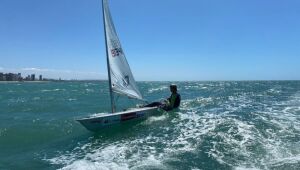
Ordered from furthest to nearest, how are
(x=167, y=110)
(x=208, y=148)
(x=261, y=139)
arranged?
(x=167, y=110), (x=261, y=139), (x=208, y=148)

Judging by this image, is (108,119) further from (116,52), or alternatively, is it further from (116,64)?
(116,52)

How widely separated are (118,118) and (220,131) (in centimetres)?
564

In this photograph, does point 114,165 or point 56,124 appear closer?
point 114,165

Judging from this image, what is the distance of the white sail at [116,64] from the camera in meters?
19.2

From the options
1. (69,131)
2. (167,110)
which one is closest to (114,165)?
(69,131)

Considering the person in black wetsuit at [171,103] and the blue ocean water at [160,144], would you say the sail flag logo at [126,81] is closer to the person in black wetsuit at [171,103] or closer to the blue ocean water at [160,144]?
the blue ocean water at [160,144]

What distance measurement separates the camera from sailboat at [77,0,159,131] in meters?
18.0

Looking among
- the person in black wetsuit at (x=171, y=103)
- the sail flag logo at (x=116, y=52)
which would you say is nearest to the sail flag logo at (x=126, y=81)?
the sail flag logo at (x=116, y=52)

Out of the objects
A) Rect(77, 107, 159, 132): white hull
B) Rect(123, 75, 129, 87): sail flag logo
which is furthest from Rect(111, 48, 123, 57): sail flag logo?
Rect(77, 107, 159, 132): white hull

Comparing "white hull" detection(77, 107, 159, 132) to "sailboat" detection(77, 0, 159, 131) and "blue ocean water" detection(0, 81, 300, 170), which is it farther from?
"blue ocean water" detection(0, 81, 300, 170)

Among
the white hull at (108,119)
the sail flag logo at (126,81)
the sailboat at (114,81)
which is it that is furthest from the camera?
the sail flag logo at (126,81)

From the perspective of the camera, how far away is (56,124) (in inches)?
852

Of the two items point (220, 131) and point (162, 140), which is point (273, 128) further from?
point (162, 140)

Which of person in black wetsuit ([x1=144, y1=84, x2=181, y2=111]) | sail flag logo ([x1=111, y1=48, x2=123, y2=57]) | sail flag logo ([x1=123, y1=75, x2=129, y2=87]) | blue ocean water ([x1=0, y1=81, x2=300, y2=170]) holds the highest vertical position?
sail flag logo ([x1=111, y1=48, x2=123, y2=57])
